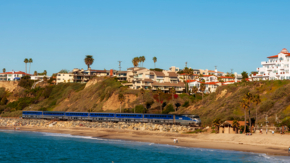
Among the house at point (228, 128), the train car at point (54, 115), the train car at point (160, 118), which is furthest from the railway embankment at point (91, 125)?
the house at point (228, 128)

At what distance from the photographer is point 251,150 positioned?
54781mm

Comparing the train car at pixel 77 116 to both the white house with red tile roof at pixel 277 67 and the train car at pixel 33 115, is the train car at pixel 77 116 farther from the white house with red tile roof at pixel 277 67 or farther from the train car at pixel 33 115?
the white house with red tile roof at pixel 277 67

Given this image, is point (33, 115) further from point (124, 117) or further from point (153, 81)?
point (153, 81)

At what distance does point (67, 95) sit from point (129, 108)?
4518 cm

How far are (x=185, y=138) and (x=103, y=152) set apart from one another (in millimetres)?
17898

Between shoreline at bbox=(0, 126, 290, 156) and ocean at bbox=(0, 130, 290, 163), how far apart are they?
98.8 inches

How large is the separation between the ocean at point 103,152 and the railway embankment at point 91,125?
11981 millimetres

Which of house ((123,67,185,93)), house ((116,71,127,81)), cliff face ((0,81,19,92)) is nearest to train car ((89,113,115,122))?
house ((123,67,185,93))

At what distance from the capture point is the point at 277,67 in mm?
104500

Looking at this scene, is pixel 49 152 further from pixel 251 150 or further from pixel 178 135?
pixel 251 150

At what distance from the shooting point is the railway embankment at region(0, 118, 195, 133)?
77.0 meters

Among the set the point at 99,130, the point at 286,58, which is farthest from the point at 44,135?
the point at 286,58

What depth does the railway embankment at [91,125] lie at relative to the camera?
76988mm

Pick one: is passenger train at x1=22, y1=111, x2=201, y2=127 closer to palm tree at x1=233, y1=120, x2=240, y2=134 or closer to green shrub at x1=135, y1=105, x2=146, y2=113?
palm tree at x1=233, y1=120, x2=240, y2=134
